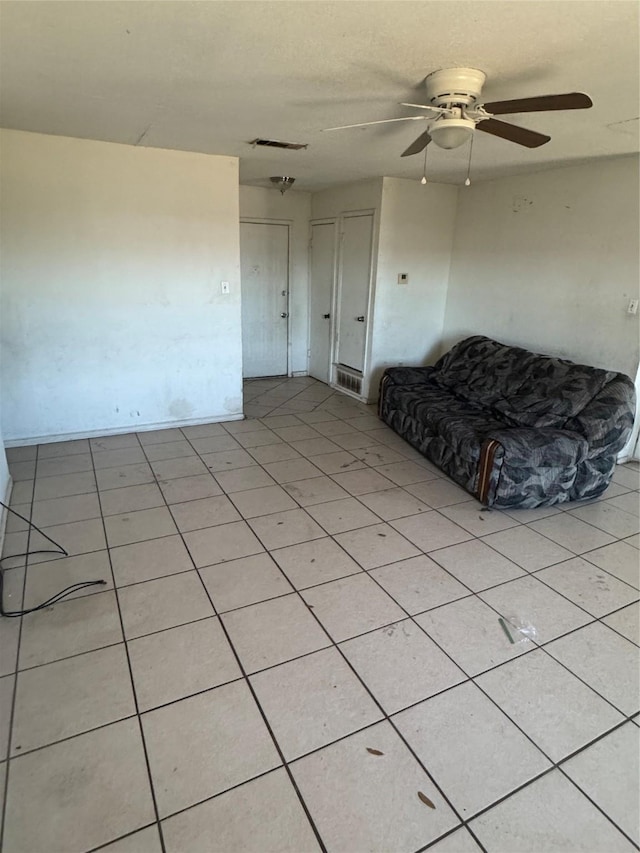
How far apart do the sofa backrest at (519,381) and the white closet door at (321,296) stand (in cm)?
177

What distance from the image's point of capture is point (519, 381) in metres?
3.92

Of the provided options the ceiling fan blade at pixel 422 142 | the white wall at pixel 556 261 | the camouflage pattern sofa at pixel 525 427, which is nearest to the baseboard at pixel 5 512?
the camouflage pattern sofa at pixel 525 427

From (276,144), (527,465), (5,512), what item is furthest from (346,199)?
(5,512)

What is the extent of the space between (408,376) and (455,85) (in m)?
2.80

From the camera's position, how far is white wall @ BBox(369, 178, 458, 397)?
4898 millimetres

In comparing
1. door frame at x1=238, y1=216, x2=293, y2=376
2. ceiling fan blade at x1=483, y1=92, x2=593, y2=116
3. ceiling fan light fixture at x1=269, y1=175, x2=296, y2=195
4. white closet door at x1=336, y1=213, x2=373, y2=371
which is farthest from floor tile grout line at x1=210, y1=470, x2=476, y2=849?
door frame at x1=238, y1=216, x2=293, y2=376

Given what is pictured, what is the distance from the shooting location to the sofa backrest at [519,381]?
3.47 m

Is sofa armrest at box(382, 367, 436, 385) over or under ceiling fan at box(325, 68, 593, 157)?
under

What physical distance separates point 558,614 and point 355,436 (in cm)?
247

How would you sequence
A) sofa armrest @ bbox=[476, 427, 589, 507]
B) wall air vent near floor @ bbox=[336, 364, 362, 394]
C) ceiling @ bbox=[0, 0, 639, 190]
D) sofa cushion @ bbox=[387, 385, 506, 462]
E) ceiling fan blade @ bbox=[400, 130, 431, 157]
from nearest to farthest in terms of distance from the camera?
ceiling @ bbox=[0, 0, 639, 190]
ceiling fan blade @ bbox=[400, 130, 431, 157]
sofa armrest @ bbox=[476, 427, 589, 507]
sofa cushion @ bbox=[387, 385, 506, 462]
wall air vent near floor @ bbox=[336, 364, 362, 394]

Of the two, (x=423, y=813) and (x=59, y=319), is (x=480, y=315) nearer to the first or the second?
(x=59, y=319)

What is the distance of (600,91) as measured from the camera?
2297 millimetres

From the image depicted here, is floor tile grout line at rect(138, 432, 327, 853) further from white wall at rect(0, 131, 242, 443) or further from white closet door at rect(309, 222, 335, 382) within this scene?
white closet door at rect(309, 222, 335, 382)

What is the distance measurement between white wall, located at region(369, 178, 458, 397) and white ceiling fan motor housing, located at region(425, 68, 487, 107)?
2674 millimetres
